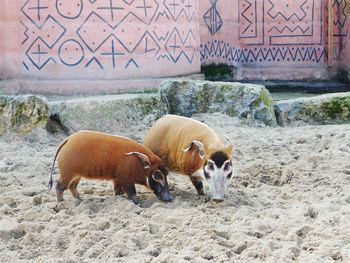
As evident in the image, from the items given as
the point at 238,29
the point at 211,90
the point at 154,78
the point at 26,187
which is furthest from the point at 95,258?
the point at 238,29

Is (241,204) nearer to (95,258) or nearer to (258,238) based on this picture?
(258,238)

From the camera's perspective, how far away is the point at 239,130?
6125mm

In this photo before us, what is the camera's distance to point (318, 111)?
676 centimetres

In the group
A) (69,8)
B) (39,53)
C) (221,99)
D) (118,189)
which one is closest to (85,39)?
(69,8)

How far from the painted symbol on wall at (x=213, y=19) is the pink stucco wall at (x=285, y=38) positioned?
1.62 ft

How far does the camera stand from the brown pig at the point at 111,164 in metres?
3.73

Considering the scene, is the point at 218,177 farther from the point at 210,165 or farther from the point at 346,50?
the point at 346,50

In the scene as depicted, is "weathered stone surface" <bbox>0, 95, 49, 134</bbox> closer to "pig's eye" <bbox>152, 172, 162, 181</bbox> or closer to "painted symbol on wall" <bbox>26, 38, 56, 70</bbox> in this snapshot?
"painted symbol on wall" <bbox>26, 38, 56, 70</bbox>

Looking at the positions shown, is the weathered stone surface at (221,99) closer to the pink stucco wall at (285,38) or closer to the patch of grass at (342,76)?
the pink stucco wall at (285,38)

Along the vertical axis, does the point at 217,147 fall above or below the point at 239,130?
above

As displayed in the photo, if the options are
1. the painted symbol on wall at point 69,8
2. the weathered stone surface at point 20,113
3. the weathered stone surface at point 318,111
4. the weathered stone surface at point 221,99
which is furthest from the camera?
the painted symbol on wall at point 69,8

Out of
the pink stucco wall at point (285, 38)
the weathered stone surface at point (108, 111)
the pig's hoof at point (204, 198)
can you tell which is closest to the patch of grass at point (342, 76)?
the pink stucco wall at point (285, 38)

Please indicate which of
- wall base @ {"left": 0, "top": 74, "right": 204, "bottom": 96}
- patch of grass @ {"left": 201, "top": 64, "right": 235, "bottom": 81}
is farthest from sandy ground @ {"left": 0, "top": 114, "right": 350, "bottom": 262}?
patch of grass @ {"left": 201, "top": 64, "right": 235, "bottom": 81}

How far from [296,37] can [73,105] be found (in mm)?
5701
